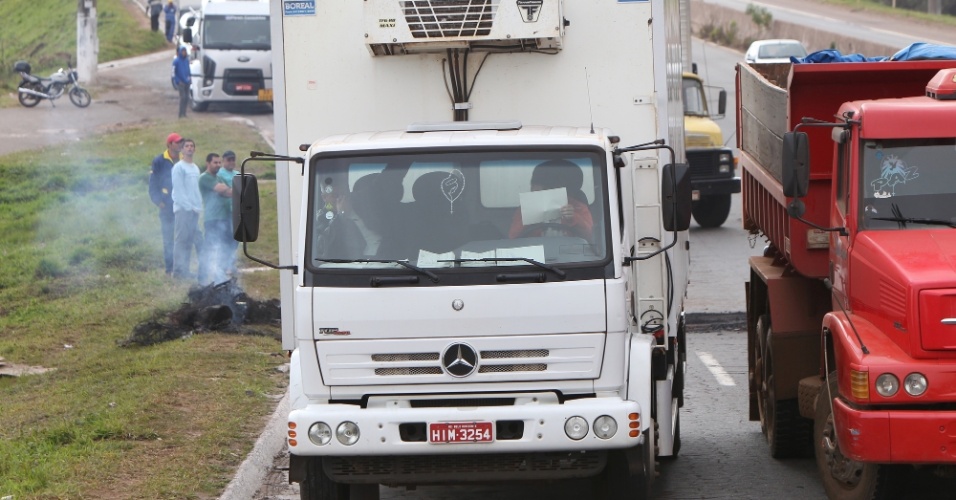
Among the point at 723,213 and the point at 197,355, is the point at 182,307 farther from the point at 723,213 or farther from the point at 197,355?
the point at 723,213

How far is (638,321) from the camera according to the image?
Result: 26.2 ft

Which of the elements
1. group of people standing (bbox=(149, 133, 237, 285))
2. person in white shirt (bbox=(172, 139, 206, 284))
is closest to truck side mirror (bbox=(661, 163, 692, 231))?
group of people standing (bbox=(149, 133, 237, 285))

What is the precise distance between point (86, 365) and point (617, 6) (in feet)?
21.7

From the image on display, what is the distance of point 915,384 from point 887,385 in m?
0.13

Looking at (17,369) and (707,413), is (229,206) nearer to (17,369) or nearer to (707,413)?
(17,369)

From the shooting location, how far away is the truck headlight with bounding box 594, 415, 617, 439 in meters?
6.81

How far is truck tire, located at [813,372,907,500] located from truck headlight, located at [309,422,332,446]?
275cm

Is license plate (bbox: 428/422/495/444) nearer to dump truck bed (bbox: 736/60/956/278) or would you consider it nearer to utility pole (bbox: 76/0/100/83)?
dump truck bed (bbox: 736/60/956/278)

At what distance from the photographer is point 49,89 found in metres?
35.8

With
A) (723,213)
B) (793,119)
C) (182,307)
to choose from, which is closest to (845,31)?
(723,213)

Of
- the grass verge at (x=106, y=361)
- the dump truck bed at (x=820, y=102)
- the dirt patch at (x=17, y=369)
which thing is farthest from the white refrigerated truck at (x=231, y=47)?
the dump truck bed at (x=820, y=102)

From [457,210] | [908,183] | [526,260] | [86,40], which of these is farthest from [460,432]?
[86,40]

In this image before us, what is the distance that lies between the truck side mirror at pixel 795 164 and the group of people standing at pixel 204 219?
997 centimetres

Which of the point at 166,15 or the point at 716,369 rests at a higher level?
the point at 166,15
